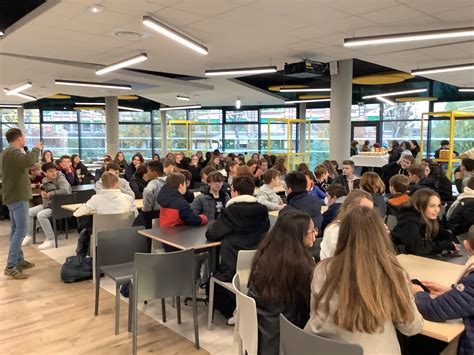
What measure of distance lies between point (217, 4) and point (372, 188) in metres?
3.04

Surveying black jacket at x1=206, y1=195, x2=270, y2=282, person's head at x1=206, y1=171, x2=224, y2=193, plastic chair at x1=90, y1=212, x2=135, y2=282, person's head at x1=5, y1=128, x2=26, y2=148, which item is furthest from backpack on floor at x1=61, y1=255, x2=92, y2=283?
black jacket at x1=206, y1=195, x2=270, y2=282

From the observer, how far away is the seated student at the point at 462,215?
411 cm

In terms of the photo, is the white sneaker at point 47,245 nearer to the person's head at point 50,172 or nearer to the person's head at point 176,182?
the person's head at point 50,172

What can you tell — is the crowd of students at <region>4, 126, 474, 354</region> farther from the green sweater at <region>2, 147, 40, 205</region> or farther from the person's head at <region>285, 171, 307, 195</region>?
the green sweater at <region>2, 147, 40, 205</region>

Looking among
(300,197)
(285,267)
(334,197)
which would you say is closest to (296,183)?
(300,197)

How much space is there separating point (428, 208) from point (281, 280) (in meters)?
1.97

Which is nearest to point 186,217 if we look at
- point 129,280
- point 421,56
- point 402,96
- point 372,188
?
point 129,280

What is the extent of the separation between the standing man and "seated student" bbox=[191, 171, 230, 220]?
7.19 ft

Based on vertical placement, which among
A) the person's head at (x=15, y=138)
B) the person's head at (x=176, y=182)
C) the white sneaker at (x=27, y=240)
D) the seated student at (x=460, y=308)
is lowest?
the white sneaker at (x=27, y=240)

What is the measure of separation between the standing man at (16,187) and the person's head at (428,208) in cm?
446

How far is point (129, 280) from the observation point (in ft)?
11.8

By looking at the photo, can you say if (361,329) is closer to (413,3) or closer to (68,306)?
(68,306)

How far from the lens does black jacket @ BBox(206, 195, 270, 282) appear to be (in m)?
3.53

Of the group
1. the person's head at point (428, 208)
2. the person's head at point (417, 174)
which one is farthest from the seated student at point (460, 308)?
the person's head at point (417, 174)
